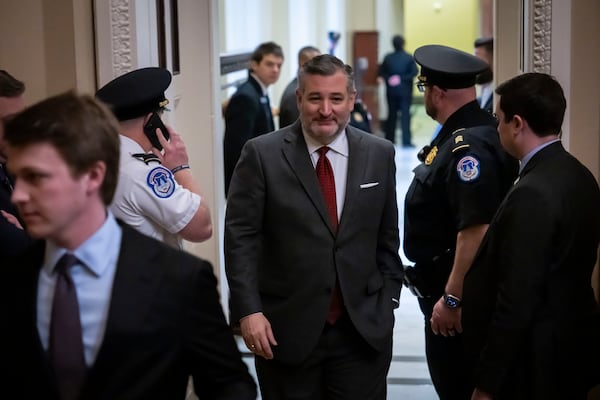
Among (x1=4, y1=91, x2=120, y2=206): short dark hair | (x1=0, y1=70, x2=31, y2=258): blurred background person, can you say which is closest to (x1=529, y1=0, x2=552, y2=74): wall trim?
(x1=0, y1=70, x2=31, y2=258): blurred background person

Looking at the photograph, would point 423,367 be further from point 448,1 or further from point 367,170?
point 448,1

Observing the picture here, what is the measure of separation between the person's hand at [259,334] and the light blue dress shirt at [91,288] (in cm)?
142

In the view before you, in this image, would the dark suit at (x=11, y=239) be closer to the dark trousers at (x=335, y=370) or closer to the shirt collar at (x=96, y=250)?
the dark trousers at (x=335, y=370)

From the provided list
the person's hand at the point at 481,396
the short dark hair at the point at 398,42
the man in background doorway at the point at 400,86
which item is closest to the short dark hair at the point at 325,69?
the person's hand at the point at 481,396

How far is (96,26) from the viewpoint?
4441 millimetres

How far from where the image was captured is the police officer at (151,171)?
3.53 meters

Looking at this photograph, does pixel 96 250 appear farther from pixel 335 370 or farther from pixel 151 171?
pixel 335 370

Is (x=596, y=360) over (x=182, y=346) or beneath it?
beneath

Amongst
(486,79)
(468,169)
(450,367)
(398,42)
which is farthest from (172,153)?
(398,42)

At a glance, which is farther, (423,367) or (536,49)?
(423,367)

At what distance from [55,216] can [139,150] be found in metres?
1.58

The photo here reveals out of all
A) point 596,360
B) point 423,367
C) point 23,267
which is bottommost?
point 423,367

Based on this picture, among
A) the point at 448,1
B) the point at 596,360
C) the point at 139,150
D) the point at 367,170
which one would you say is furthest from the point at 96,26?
the point at 448,1

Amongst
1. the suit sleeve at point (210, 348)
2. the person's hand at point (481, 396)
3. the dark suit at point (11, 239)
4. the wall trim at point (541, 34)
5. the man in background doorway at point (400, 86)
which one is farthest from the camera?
the man in background doorway at point (400, 86)
